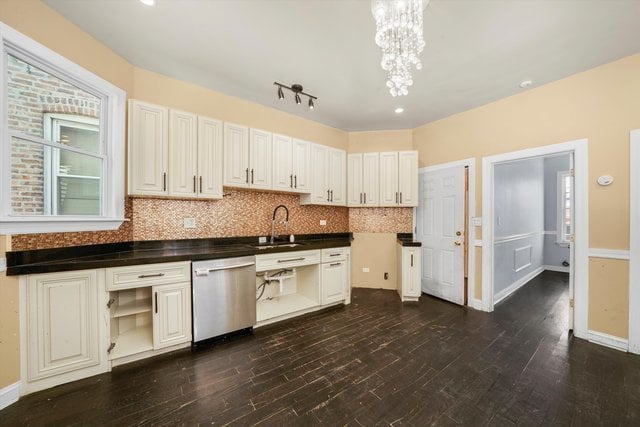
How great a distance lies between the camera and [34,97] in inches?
70.7

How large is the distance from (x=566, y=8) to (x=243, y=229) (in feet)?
11.9

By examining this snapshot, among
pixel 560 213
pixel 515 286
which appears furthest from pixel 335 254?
pixel 560 213

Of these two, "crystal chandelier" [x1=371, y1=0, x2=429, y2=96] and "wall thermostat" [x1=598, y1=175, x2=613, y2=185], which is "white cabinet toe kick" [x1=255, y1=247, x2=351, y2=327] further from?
"wall thermostat" [x1=598, y1=175, x2=613, y2=185]

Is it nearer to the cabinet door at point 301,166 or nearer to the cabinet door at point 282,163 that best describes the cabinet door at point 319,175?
the cabinet door at point 301,166

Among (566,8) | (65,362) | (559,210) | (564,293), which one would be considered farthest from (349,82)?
(559,210)

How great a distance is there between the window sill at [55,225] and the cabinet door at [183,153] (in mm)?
595

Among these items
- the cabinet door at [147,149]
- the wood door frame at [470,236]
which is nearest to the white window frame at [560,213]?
the wood door frame at [470,236]

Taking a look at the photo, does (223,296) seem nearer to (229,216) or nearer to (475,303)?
(229,216)

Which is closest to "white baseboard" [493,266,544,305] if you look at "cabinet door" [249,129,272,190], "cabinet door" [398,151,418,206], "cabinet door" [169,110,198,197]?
"cabinet door" [398,151,418,206]

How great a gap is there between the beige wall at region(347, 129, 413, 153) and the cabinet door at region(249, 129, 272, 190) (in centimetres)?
176

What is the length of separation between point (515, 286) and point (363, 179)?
11.2 ft

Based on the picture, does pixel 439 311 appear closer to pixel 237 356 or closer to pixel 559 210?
pixel 237 356

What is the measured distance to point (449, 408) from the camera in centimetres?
156

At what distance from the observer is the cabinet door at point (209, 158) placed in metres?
2.64
